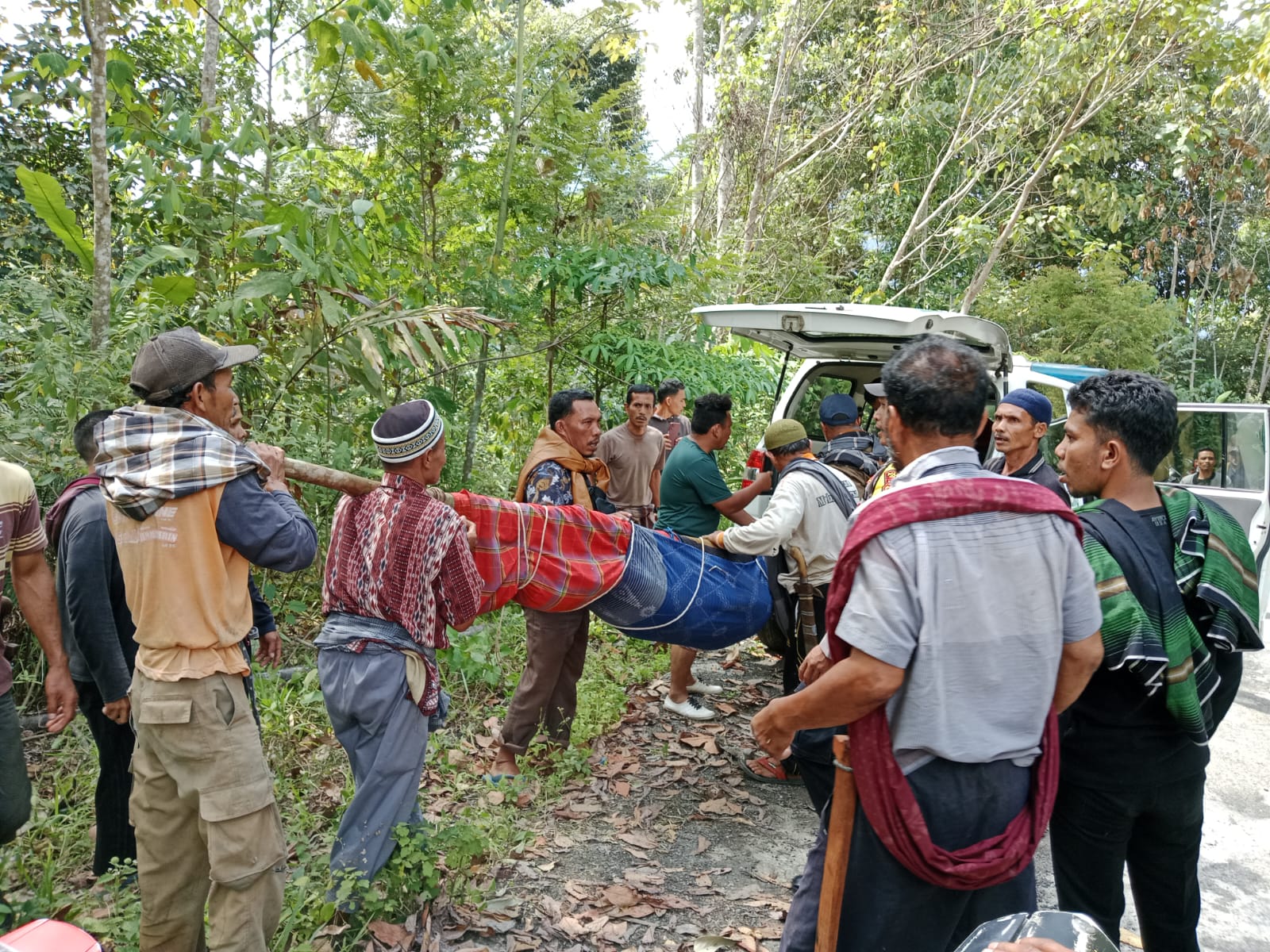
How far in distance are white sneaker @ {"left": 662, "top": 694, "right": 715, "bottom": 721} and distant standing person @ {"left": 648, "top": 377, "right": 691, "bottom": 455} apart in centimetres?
240

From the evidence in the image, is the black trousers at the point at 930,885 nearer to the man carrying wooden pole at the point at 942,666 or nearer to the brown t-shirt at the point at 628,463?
the man carrying wooden pole at the point at 942,666

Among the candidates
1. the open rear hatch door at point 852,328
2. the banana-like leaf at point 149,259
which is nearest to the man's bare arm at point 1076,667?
the open rear hatch door at point 852,328

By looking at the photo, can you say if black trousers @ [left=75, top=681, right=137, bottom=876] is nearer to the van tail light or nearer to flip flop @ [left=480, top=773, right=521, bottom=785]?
flip flop @ [left=480, top=773, right=521, bottom=785]

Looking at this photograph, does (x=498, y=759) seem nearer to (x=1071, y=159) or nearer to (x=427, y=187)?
(x=427, y=187)

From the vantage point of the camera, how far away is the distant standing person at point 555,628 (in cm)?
457

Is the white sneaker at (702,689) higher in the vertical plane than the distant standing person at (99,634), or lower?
lower

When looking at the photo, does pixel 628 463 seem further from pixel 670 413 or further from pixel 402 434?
pixel 402 434

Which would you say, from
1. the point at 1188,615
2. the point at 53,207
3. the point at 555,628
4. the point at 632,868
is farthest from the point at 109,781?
the point at 1188,615

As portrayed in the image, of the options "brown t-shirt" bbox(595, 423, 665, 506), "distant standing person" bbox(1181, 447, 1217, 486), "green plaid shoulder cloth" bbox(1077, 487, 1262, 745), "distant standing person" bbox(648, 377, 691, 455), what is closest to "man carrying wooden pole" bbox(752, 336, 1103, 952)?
"green plaid shoulder cloth" bbox(1077, 487, 1262, 745)

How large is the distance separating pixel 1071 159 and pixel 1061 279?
427cm

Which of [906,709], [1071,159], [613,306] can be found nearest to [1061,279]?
[1071,159]

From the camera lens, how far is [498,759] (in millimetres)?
4570

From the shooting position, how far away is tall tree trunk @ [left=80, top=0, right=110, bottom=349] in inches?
172

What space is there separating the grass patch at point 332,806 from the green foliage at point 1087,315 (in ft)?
44.7
